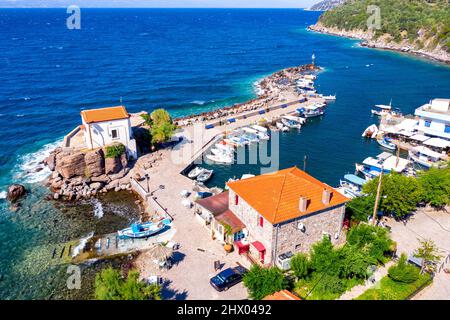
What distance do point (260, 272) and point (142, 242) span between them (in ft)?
45.1

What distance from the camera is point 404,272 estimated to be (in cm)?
2617

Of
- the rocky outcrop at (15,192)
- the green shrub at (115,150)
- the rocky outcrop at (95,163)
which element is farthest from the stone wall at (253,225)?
the rocky outcrop at (15,192)

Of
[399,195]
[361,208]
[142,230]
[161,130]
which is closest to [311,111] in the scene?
[161,130]

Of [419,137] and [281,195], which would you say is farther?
[419,137]

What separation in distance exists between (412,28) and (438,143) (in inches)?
4840

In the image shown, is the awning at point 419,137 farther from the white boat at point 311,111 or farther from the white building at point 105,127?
the white building at point 105,127

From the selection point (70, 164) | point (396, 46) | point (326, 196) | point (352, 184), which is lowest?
point (352, 184)

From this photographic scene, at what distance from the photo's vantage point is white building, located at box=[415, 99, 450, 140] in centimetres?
5462

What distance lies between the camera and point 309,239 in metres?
30.8

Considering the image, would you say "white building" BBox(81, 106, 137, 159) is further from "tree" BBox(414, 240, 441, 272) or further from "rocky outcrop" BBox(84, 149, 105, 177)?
"tree" BBox(414, 240, 441, 272)

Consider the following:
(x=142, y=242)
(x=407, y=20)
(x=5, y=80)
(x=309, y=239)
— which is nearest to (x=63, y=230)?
(x=142, y=242)

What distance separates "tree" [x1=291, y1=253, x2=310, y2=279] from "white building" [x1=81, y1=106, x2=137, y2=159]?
1179 inches

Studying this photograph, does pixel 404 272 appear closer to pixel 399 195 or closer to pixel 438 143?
pixel 399 195
